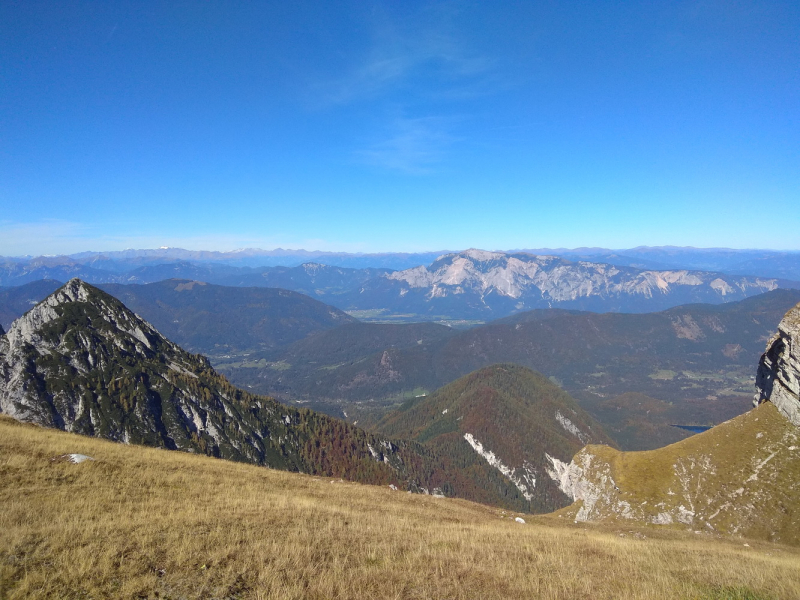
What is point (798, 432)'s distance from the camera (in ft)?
229

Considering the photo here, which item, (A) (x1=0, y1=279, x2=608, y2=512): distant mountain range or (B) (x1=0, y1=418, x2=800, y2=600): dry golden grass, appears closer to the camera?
(B) (x1=0, y1=418, x2=800, y2=600): dry golden grass

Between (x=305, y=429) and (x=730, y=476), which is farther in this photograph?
(x=305, y=429)

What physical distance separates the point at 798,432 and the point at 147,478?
331 ft

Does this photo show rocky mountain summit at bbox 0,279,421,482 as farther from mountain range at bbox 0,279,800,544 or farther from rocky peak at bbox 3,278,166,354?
mountain range at bbox 0,279,800,544

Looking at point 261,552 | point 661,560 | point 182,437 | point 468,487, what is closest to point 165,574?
point 261,552

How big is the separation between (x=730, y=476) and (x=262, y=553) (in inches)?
3478

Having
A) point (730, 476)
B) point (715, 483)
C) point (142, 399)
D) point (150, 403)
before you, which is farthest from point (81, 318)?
point (730, 476)

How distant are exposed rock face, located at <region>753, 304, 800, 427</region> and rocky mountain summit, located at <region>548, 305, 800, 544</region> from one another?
0.19 m

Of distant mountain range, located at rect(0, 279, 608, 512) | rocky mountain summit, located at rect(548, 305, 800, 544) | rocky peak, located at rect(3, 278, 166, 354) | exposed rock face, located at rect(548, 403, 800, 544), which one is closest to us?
exposed rock face, located at rect(548, 403, 800, 544)

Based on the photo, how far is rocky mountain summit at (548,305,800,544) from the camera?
2421 inches

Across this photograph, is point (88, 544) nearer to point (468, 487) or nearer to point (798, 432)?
point (798, 432)

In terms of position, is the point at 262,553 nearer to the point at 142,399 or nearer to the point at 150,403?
the point at 142,399

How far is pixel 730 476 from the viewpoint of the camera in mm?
68562

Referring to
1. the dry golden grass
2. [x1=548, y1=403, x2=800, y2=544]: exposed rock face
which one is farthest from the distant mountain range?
the dry golden grass
